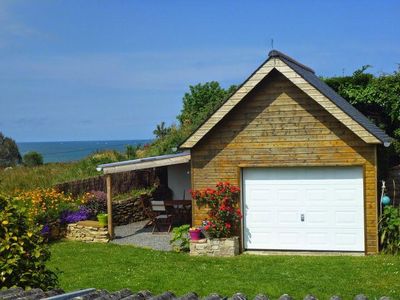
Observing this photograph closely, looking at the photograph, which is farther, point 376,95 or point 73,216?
point 376,95

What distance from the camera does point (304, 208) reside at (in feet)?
54.9

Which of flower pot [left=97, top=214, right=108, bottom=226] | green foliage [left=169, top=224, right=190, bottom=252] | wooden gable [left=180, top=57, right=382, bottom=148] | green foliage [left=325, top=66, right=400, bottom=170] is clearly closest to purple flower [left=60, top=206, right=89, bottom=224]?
flower pot [left=97, top=214, right=108, bottom=226]

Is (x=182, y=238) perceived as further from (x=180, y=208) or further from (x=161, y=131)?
(x=161, y=131)

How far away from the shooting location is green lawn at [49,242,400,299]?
12180 millimetres

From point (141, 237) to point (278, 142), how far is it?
20.9ft

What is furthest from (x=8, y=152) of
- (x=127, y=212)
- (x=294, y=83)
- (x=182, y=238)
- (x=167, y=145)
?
(x=294, y=83)

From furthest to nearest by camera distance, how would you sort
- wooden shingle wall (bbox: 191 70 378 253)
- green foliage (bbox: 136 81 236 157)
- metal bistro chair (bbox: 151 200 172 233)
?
green foliage (bbox: 136 81 236 157), metal bistro chair (bbox: 151 200 172 233), wooden shingle wall (bbox: 191 70 378 253)

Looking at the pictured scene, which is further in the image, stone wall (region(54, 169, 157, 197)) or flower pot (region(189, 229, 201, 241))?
stone wall (region(54, 169, 157, 197))

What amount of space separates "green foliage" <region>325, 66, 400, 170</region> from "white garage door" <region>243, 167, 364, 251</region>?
29.1 ft

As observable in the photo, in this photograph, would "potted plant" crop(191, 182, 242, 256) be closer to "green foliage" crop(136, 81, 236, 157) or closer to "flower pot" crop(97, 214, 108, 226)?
"flower pot" crop(97, 214, 108, 226)

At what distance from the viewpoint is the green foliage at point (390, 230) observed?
1572 centimetres

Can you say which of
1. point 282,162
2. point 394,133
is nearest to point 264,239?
point 282,162

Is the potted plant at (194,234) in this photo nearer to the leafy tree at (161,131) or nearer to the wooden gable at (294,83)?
the wooden gable at (294,83)

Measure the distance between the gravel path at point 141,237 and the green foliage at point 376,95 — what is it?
441 inches
